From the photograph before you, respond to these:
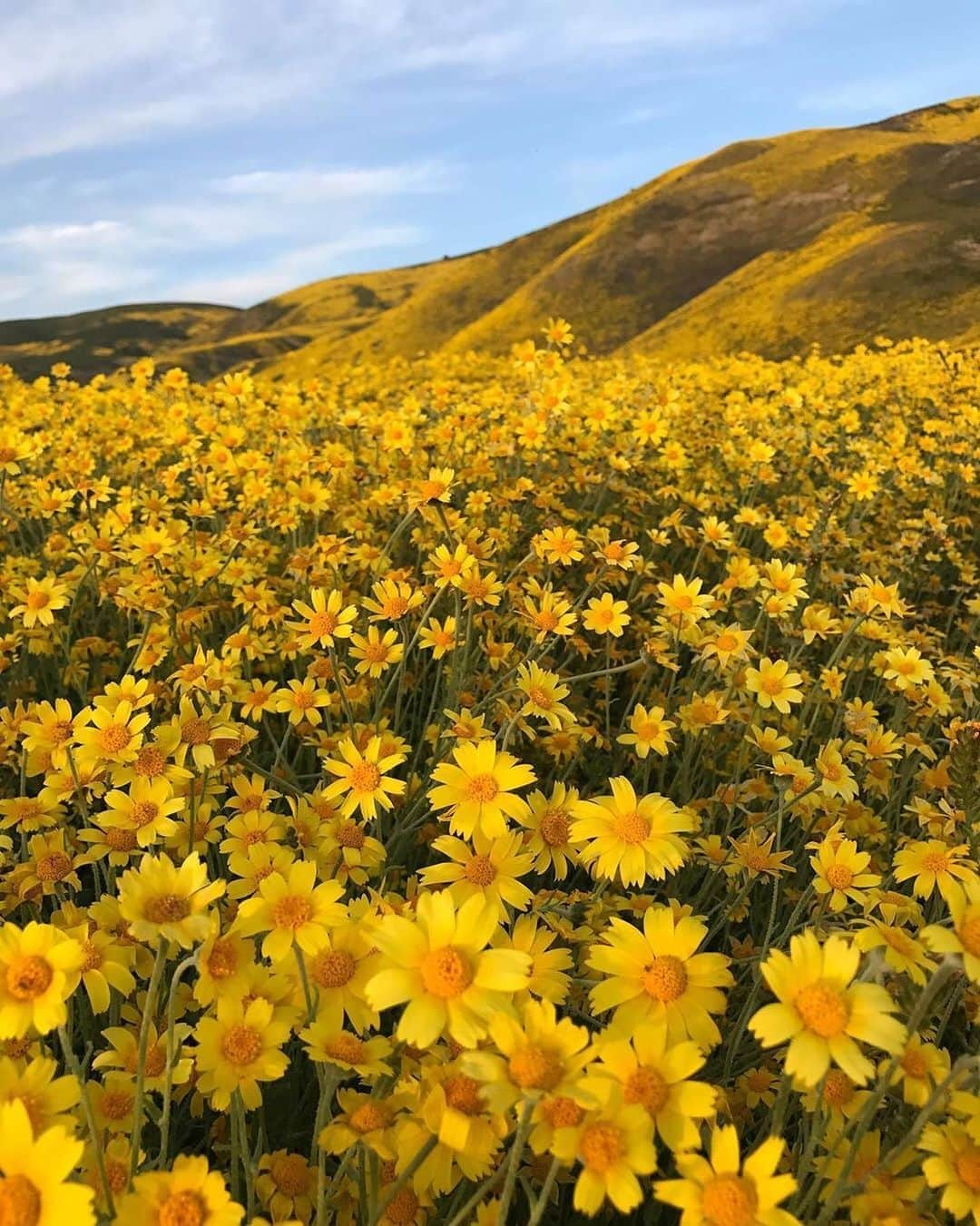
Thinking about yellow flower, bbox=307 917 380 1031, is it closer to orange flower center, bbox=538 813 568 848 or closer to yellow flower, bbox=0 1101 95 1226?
yellow flower, bbox=0 1101 95 1226

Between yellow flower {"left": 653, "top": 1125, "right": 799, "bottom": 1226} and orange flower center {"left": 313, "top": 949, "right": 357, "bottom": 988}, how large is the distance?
26.8 inches

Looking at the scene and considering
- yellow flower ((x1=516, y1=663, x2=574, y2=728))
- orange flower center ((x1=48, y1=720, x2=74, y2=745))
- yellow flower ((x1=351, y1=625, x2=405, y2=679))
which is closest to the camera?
orange flower center ((x1=48, y1=720, x2=74, y2=745))

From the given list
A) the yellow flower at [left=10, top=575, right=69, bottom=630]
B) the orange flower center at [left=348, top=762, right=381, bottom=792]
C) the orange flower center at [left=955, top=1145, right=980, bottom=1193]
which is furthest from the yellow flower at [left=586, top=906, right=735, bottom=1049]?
the yellow flower at [left=10, top=575, right=69, bottom=630]

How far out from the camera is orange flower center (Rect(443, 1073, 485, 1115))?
1.44 m

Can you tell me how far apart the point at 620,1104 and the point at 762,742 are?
6.96 feet

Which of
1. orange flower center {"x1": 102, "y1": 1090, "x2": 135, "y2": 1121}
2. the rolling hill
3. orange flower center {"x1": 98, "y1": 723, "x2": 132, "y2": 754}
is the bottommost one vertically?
orange flower center {"x1": 102, "y1": 1090, "x2": 135, "y2": 1121}

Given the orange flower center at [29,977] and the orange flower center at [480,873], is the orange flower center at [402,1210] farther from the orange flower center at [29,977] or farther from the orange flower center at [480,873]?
the orange flower center at [29,977]

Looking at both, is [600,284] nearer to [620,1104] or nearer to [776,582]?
[776,582]

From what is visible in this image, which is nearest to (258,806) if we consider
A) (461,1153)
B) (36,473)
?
(461,1153)

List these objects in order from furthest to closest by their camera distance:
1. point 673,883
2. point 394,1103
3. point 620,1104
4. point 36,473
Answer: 1. point 36,473
2. point 673,883
3. point 394,1103
4. point 620,1104

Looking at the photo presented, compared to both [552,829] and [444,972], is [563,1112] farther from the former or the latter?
[552,829]

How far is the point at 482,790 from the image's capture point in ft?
6.73

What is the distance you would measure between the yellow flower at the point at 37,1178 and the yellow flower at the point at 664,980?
90cm

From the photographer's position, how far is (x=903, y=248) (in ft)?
105
